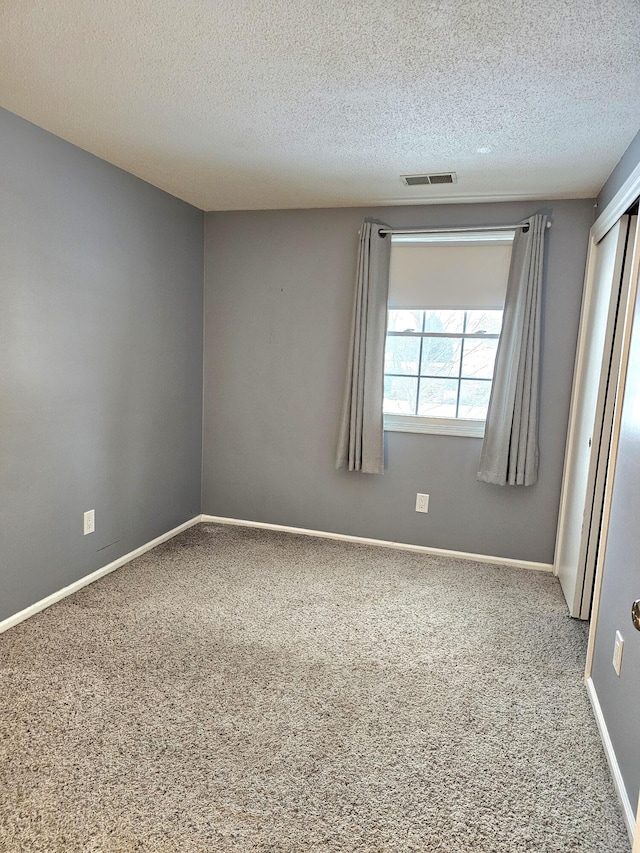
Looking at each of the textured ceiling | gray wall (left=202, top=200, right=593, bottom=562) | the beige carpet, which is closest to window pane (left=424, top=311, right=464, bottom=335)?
gray wall (left=202, top=200, right=593, bottom=562)

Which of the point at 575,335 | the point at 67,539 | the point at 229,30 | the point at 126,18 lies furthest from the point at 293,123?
the point at 67,539

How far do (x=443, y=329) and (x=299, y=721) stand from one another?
101 inches

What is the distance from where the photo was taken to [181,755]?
185 cm

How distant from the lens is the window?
353 cm

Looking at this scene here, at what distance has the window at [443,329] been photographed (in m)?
3.53

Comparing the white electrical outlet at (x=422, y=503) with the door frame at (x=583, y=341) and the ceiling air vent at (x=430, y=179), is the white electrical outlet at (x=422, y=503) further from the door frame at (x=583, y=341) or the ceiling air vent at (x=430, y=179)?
the ceiling air vent at (x=430, y=179)

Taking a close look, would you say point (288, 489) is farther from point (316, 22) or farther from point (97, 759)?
point (316, 22)

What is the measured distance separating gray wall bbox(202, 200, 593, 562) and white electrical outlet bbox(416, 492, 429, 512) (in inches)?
1.9

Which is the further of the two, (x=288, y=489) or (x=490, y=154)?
(x=288, y=489)

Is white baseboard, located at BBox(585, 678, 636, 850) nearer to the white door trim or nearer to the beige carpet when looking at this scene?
the beige carpet

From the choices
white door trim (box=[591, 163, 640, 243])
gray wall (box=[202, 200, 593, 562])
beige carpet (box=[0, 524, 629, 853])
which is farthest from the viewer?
gray wall (box=[202, 200, 593, 562])

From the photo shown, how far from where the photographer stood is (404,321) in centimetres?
377

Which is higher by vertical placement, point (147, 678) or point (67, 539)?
point (67, 539)

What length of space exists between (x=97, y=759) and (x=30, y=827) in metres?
0.28
